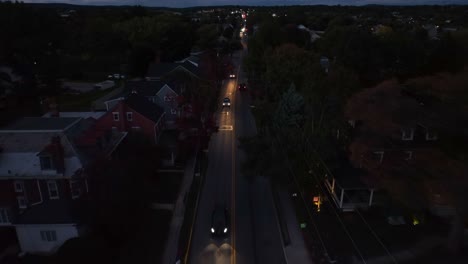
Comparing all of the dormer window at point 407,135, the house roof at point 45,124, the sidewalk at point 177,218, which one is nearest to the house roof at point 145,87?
the sidewalk at point 177,218

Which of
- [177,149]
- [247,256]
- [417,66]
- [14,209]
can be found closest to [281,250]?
[247,256]

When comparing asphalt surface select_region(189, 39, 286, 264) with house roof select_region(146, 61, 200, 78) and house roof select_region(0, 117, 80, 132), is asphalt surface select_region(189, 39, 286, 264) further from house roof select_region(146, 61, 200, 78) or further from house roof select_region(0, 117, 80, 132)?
house roof select_region(146, 61, 200, 78)

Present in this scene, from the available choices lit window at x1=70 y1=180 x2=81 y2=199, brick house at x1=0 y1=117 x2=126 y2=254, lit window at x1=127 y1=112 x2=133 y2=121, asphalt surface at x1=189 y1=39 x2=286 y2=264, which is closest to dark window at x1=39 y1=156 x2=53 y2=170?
brick house at x1=0 y1=117 x2=126 y2=254

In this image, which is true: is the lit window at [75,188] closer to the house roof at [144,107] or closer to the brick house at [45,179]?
the brick house at [45,179]

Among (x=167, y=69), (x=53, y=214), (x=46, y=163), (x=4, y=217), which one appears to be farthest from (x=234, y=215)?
(x=167, y=69)

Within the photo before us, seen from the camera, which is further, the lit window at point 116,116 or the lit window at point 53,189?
the lit window at point 116,116

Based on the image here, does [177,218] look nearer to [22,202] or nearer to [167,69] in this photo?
[22,202]

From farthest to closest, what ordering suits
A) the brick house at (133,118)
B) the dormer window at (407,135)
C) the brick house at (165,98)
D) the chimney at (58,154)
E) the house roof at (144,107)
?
the brick house at (165,98), the house roof at (144,107), the brick house at (133,118), the dormer window at (407,135), the chimney at (58,154)
